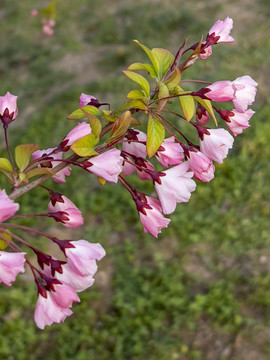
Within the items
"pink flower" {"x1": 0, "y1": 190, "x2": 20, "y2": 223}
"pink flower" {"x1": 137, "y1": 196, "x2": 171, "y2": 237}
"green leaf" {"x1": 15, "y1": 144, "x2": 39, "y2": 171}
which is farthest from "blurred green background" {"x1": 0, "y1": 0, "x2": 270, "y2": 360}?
"pink flower" {"x1": 0, "y1": 190, "x2": 20, "y2": 223}

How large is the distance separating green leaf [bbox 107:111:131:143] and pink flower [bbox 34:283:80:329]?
0.30 metres

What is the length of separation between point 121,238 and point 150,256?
0.96ft

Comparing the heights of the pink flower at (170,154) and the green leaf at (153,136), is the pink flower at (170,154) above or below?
below

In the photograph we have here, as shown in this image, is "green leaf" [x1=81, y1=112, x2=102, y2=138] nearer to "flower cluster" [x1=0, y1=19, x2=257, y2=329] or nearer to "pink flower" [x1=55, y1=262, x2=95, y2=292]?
"flower cluster" [x1=0, y1=19, x2=257, y2=329]

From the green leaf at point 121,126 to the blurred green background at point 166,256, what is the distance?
2.33 metres

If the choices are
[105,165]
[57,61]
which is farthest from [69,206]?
[57,61]

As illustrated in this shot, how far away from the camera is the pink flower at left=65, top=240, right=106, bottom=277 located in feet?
3.42

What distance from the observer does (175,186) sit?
114cm

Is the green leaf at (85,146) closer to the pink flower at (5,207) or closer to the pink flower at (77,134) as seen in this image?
the pink flower at (77,134)

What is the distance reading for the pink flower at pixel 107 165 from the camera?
1034 mm

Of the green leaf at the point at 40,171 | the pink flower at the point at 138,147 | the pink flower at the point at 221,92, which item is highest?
the pink flower at the point at 221,92

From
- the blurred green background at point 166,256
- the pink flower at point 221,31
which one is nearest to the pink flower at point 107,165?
the pink flower at point 221,31

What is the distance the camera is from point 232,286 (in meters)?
3.45

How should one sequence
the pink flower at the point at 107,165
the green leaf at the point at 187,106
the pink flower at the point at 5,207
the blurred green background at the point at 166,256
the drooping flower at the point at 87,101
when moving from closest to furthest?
the pink flower at the point at 5,207 → the pink flower at the point at 107,165 → the green leaf at the point at 187,106 → the drooping flower at the point at 87,101 → the blurred green background at the point at 166,256
